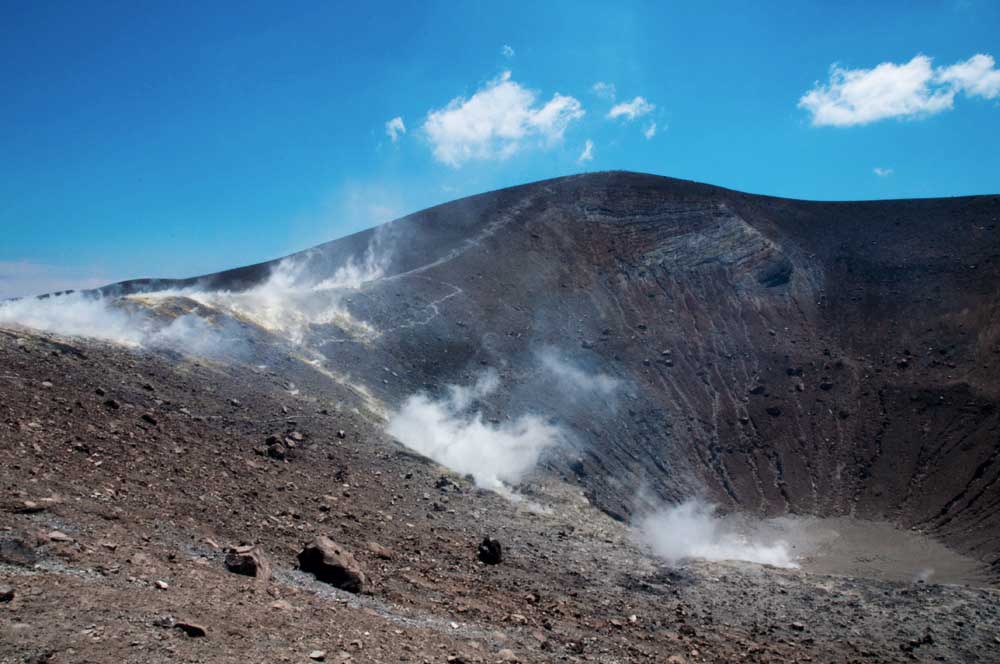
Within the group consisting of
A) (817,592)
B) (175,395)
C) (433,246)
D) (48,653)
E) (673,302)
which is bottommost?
(817,592)

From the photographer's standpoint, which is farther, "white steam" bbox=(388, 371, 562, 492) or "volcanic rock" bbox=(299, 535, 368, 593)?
"white steam" bbox=(388, 371, 562, 492)

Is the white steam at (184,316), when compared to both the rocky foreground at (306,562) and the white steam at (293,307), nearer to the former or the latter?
the white steam at (293,307)

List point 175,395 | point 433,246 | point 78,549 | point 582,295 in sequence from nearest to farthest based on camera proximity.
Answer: point 78,549 → point 175,395 → point 582,295 → point 433,246

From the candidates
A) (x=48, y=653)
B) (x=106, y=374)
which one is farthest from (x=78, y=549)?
(x=106, y=374)

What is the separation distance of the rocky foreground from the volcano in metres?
0.21

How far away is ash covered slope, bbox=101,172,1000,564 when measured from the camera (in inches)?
1147

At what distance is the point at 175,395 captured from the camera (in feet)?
59.9

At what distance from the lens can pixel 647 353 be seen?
3741 centimetres

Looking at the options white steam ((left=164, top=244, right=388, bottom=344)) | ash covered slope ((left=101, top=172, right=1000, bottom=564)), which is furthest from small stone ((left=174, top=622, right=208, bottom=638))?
white steam ((left=164, top=244, right=388, bottom=344))

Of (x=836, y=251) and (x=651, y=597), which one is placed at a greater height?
(x=836, y=251)

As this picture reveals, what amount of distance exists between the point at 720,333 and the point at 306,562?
33.4 meters

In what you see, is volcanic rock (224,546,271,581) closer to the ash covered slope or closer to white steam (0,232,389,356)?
white steam (0,232,389,356)

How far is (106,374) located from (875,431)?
3215cm

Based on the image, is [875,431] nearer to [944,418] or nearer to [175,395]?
[944,418]
